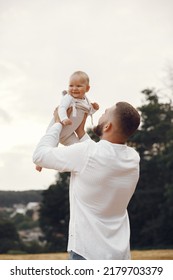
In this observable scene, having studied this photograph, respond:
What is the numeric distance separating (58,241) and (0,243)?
2.73m

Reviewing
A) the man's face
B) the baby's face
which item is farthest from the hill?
the man's face

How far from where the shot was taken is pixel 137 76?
84.0 feet

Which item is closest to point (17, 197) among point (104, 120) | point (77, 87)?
point (77, 87)

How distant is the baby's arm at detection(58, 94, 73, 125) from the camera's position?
2867mm

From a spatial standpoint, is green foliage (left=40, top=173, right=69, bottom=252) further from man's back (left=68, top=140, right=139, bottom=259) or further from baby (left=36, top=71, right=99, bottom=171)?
man's back (left=68, top=140, right=139, bottom=259)

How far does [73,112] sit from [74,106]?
57mm

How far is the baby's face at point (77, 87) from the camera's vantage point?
3.34 m

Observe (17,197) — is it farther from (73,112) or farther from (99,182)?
(99,182)

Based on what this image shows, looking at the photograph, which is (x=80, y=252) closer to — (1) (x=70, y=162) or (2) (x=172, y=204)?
(1) (x=70, y=162)

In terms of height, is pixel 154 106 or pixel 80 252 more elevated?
pixel 154 106

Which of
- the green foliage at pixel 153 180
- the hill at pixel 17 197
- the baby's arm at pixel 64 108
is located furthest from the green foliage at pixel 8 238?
the baby's arm at pixel 64 108

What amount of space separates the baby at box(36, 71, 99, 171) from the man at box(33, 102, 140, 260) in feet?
0.95

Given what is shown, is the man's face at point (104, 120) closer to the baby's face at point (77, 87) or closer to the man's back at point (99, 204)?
the man's back at point (99, 204)
